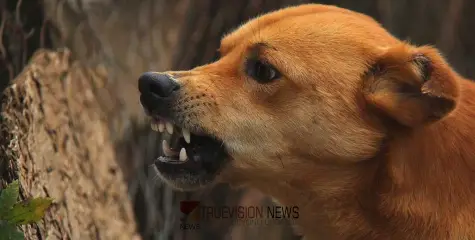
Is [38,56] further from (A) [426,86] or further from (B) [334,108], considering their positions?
(A) [426,86]

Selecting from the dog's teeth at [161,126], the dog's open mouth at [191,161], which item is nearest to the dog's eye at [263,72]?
the dog's open mouth at [191,161]

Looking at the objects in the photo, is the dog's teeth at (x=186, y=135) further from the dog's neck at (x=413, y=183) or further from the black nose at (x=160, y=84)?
the dog's neck at (x=413, y=183)

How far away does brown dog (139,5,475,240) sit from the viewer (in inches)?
108

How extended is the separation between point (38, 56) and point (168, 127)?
1.66 metres

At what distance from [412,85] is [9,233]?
1.71 metres

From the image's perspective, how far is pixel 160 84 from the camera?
9.63 feet

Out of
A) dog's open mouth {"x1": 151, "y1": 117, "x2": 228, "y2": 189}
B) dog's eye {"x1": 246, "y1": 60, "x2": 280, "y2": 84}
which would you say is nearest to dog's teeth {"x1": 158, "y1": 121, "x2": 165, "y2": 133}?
dog's open mouth {"x1": 151, "y1": 117, "x2": 228, "y2": 189}

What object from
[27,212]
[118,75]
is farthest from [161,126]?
[118,75]

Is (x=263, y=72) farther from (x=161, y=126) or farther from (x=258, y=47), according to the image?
(x=161, y=126)

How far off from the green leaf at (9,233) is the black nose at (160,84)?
2.58 ft

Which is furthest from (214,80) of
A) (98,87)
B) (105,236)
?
(98,87)

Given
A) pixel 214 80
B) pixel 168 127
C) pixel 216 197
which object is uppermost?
pixel 214 80

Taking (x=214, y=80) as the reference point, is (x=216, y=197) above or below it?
below

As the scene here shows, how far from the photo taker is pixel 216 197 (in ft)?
15.7
